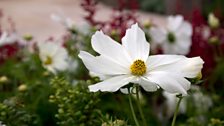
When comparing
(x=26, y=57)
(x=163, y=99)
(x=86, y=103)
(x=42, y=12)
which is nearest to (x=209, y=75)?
(x=163, y=99)

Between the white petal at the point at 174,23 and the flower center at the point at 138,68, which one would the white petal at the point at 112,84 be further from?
the white petal at the point at 174,23

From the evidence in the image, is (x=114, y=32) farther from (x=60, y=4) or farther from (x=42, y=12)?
(x=60, y=4)

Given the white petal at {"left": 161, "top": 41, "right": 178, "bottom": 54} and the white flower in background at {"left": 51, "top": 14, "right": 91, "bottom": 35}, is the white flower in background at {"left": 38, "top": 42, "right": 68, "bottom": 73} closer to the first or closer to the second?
the white flower in background at {"left": 51, "top": 14, "right": 91, "bottom": 35}

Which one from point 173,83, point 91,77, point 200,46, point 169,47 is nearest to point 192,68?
point 173,83

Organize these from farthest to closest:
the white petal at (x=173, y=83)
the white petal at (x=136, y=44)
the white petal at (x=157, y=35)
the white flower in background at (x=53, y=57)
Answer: the white petal at (x=157, y=35), the white flower in background at (x=53, y=57), the white petal at (x=136, y=44), the white petal at (x=173, y=83)

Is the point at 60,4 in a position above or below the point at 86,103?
above

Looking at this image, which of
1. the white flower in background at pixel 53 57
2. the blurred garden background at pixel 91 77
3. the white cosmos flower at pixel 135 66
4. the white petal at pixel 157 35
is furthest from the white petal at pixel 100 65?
the white petal at pixel 157 35

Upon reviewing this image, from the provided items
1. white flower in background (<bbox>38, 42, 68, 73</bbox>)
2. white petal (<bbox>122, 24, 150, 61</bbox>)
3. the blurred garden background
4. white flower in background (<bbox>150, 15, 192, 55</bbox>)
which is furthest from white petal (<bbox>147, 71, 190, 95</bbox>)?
white flower in background (<bbox>150, 15, 192, 55</bbox>)
